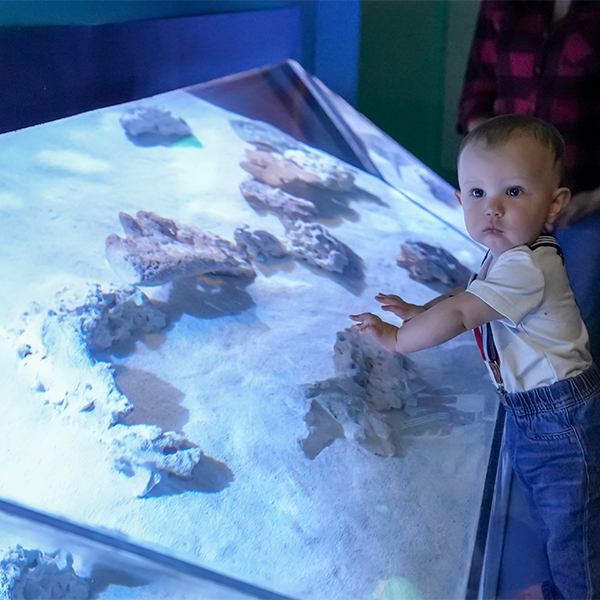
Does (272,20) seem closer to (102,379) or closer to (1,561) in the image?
(102,379)

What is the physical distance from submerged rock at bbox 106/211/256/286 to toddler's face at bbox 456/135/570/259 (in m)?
0.50

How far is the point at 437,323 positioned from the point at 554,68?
0.67 m

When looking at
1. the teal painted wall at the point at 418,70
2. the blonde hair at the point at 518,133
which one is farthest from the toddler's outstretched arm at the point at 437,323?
the teal painted wall at the point at 418,70

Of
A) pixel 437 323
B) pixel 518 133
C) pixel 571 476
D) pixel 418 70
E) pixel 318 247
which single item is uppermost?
pixel 518 133

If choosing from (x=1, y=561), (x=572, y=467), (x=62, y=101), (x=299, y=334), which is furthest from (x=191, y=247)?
(x=572, y=467)

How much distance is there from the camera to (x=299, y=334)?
109 centimetres

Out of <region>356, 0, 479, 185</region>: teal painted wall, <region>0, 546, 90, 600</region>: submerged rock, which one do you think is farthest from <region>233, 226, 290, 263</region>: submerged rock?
<region>356, 0, 479, 185</region>: teal painted wall

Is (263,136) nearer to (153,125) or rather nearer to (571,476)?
(153,125)

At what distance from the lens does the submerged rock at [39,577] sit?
0.65 metres

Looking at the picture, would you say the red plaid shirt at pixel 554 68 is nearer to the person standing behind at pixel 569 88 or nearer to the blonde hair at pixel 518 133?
the person standing behind at pixel 569 88

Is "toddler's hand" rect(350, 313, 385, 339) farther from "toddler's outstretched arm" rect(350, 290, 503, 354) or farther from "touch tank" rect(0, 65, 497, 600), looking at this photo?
"touch tank" rect(0, 65, 497, 600)

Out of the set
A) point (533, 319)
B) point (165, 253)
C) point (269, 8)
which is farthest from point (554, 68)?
point (269, 8)

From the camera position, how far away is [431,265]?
1.44 meters

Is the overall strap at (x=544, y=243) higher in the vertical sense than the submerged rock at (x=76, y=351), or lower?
higher
